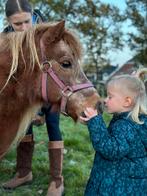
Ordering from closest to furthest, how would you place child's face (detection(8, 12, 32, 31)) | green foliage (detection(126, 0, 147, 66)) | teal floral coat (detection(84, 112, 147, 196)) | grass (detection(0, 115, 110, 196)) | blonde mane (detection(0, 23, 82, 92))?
1. teal floral coat (detection(84, 112, 147, 196))
2. blonde mane (detection(0, 23, 82, 92))
3. child's face (detection(8, 12, 32, 31))
4. grass (detection(0, 115, 110, 196))
5. green foliage (detection(126, 0, 147, 66))

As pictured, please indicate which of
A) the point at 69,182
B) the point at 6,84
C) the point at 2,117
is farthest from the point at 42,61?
the point at 69,182

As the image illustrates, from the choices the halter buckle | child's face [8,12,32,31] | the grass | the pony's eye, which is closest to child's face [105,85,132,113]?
the pony's eye

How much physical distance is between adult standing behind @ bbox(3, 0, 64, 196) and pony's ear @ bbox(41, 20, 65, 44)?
501 mm

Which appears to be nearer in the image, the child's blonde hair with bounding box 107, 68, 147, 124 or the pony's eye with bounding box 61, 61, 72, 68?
the child's blonde hair with bounding box 107, 68, 147, 124

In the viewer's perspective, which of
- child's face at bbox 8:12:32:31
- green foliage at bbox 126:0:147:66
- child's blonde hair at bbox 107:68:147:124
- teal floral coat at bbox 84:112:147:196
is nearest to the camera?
teal floral coat at bbox 84:112:147:196

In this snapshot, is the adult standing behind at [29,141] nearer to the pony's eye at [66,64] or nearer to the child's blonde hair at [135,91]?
the pony's eye at [66,64]

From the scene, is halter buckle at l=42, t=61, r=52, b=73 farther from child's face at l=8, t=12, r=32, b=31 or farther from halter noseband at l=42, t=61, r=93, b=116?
child's face at l=8, t=12, r=32, b=31

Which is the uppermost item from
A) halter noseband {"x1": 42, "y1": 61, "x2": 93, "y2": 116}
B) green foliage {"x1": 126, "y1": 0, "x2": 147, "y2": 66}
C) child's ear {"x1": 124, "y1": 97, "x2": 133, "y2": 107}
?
green foliage {"x1": 126, "y1": 0, "x2": 147, "y2": 66}

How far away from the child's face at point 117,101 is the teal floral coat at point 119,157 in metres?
0.05

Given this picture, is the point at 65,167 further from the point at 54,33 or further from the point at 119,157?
the point at 54,33

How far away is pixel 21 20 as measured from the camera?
4.06m

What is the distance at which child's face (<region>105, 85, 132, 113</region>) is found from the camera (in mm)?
3207

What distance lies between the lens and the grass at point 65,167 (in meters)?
5.06

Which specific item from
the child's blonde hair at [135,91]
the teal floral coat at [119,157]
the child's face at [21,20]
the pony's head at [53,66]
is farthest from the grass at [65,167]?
the child's face at [21,20]
